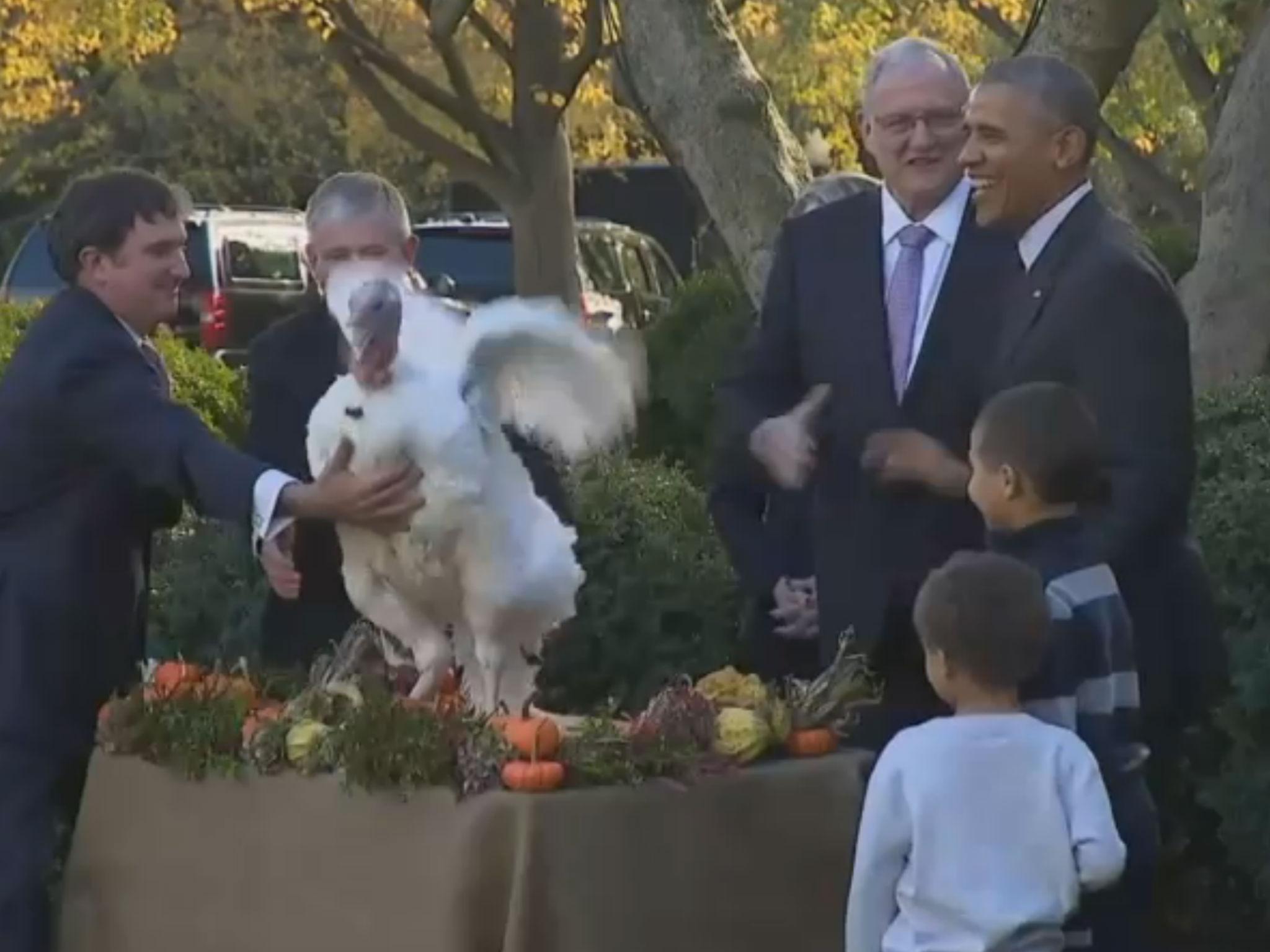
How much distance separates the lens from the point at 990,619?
12.0ft

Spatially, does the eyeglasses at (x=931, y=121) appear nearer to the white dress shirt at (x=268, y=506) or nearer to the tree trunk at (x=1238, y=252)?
the white dress shirt at (x=268, y=506)

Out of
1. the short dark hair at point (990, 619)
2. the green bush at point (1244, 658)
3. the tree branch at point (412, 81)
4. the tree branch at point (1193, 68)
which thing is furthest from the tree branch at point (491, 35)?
the short dark hair at point (990, 619)

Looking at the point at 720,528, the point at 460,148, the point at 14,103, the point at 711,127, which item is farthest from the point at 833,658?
the point at 14,103

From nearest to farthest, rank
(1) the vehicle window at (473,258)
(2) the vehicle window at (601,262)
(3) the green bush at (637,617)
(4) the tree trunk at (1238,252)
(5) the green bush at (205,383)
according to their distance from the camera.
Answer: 1. (3) the green bush at (637,617)
2. (4) the tree trunk at (1238,252)
3. (5) the green bush at (205,383)
4. (1) the vehicle window at (473,258)
5. (2) the vehicle window at (601,262)

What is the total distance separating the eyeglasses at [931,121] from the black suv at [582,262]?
15.3 metres

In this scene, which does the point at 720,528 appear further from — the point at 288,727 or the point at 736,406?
the point at 288,727

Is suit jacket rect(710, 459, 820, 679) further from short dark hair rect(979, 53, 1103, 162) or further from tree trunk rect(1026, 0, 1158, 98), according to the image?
tree trunk rect(1026, 0, 1158, 98)

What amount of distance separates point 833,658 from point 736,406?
23.1 inches

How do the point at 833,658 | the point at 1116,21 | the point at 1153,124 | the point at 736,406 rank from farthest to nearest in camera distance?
the point at 1153,124 < the point at 1116,21 < the point at 736,406 < the point at 833,658

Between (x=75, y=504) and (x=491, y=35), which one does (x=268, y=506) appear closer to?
(x=75, y=504)

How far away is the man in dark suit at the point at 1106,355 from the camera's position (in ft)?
13.6

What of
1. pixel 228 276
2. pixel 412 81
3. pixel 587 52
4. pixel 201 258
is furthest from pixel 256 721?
pixel 201 258

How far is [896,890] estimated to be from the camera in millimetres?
3703

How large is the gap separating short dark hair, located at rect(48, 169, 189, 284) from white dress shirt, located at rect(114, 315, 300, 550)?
2.20 ft
